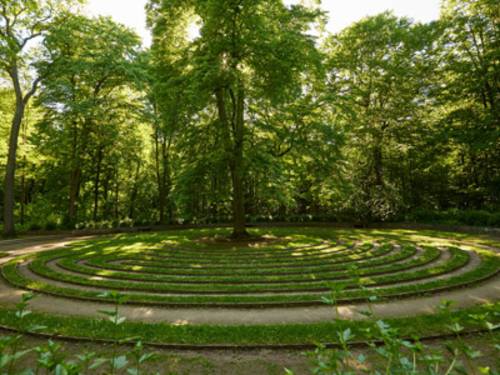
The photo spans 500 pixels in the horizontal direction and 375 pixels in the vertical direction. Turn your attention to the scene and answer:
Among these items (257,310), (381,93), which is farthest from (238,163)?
(381,93)

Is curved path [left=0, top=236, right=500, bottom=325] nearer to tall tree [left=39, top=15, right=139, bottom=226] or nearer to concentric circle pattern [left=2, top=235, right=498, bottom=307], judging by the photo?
concentric circle pattern [left=2, top=235, right=498, bottom=307]

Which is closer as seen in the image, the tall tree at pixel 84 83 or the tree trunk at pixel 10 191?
the tree trunk at pixel 10 191

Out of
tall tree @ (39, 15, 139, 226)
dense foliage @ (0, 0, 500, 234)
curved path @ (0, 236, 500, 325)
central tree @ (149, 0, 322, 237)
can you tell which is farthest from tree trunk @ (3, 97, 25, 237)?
curved path @ (0, 236, 500, 325)

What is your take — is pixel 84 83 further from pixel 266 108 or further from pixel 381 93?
pixel 381 93

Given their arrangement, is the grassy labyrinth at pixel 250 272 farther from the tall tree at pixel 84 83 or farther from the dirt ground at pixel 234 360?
the tall tree at pixel 84 83

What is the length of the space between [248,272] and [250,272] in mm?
76

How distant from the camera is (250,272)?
10.7 metres

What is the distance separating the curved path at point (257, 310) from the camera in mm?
6766

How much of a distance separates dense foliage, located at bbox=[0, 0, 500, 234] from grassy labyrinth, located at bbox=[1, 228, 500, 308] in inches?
156

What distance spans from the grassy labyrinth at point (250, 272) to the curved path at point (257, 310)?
0.24 m

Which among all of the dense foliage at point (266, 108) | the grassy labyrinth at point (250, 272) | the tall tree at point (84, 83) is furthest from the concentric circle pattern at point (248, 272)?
the tall tree at point (84, 83)

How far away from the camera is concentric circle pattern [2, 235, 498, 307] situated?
26.7 ft

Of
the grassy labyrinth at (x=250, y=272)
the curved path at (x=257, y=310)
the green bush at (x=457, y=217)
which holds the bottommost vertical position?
the curved path at (x=257, y=310)

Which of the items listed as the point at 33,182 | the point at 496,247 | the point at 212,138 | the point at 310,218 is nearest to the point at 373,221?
the point at 310,218
